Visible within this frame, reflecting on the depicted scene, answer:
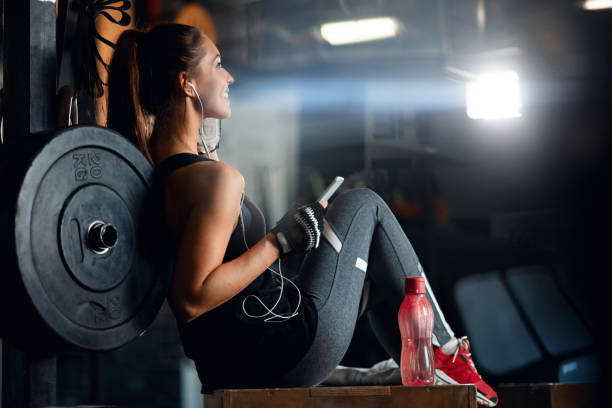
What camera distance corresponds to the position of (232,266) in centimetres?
141

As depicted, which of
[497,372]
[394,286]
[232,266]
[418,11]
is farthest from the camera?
[497,372]

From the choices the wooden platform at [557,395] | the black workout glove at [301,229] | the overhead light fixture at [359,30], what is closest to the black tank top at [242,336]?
the black workout glove at [301,229]

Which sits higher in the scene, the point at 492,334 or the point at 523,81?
the point at 523,81

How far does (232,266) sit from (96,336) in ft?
0.97

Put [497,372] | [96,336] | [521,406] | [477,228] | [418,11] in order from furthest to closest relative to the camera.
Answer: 1. [477,228]
2. [497,372]
3. [418,11]
4. [521,406]
5. [96,336]

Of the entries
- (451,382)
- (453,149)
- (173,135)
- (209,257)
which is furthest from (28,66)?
(453,149)

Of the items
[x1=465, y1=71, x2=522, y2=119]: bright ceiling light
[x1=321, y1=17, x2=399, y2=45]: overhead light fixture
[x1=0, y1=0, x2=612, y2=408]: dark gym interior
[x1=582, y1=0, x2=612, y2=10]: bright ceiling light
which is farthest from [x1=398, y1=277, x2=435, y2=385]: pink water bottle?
[x1=582, y1=0, x2=612, y2=10]: bright ceiling light

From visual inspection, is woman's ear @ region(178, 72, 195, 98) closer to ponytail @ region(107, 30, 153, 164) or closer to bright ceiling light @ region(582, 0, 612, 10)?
ponytail @ region(107, 30, 153, 164)

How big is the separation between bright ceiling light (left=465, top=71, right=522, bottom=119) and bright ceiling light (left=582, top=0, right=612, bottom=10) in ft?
1.88

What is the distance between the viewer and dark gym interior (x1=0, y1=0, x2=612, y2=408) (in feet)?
11.9

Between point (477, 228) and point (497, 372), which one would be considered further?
point (477, 228)

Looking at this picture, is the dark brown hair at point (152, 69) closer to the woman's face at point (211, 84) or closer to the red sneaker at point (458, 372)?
the woman's face at point (211, 84)

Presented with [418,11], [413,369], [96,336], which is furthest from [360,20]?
[96,336]

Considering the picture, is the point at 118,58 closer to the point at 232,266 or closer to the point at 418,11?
the point at 232,266
